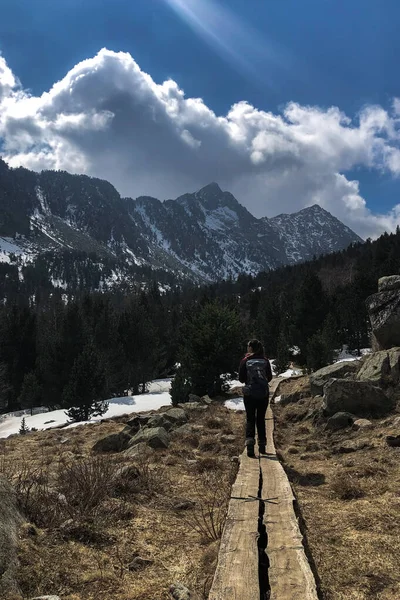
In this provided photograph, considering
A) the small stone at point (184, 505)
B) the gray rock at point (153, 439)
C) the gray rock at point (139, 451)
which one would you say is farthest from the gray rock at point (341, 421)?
the small stone at point (184, 505)

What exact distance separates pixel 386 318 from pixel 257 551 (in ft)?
45.4

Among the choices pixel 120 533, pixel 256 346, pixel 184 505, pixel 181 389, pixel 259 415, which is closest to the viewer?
pixel 120 533

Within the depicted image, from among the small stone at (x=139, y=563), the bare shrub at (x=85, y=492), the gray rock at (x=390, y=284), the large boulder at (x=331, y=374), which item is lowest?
the small stone at (x=139, y=563)

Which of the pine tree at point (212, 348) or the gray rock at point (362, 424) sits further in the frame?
the pine tree at point (212, 348)

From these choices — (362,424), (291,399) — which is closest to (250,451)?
(362,424)

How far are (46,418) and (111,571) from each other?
119 ft

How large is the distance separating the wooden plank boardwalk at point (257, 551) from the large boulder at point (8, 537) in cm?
159

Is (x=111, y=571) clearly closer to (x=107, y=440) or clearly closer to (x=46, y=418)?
(x=107, y=440)

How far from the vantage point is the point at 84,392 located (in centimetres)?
3441

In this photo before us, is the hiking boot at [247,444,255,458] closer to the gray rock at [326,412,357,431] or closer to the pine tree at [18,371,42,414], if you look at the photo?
the gray rock at [326,412,357,431]

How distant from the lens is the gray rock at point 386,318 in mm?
15586

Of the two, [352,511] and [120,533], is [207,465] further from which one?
[120,533]

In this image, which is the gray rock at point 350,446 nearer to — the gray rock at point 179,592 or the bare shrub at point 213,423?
the bare shrub at point 213,423

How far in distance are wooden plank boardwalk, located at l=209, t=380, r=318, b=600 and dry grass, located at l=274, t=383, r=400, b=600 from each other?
346 mm
